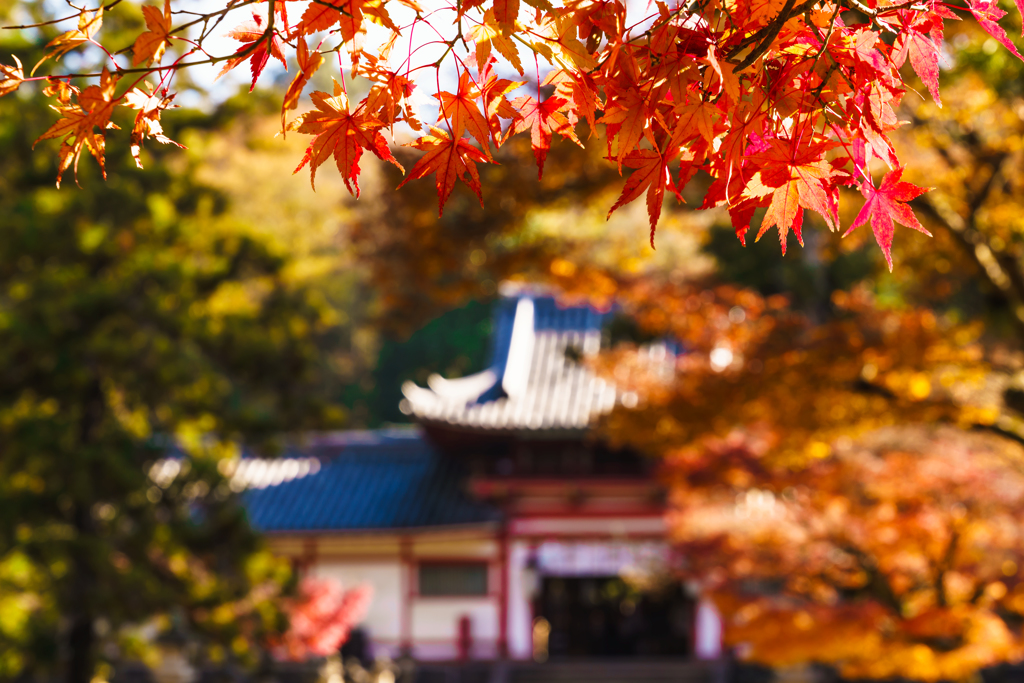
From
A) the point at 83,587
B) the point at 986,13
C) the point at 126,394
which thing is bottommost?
the point at 83,587

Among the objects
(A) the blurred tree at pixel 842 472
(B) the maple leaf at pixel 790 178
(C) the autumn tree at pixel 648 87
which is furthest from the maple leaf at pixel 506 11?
(A) the blurred tree at pixel 842 472

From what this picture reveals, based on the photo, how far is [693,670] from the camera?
40.8 ft

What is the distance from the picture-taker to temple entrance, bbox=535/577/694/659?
13328 mm

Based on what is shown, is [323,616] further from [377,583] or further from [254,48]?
[254,48]

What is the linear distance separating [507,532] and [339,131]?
1223 centimetres

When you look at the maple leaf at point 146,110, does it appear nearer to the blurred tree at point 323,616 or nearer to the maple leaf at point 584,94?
the maple leaf at point 584,94

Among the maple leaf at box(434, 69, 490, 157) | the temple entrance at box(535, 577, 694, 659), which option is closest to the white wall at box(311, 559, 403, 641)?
the temple entrance at box(535, 577, 694, 659)

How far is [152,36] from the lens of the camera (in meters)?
1.14

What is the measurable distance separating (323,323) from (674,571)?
16.0ft

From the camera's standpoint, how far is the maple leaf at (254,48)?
1.11 metres

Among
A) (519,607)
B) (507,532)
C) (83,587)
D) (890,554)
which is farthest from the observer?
(507,532)

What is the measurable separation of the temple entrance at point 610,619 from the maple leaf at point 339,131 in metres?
12.7

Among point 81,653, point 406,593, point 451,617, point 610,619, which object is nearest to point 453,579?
point 451,617

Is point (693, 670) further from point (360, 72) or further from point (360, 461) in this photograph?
point (360, 72)
